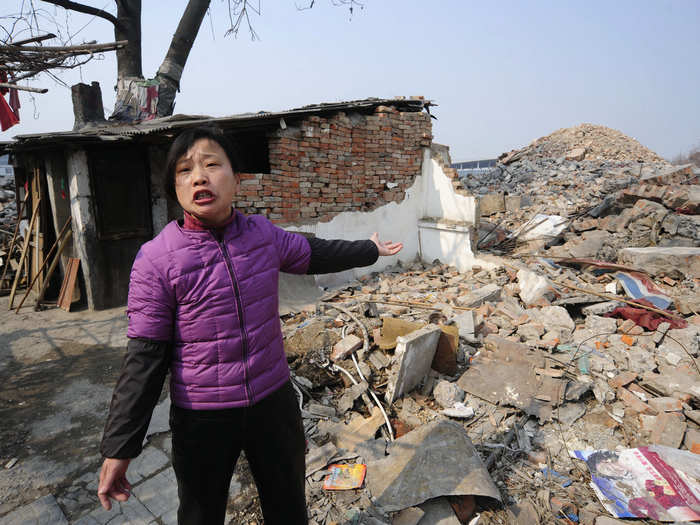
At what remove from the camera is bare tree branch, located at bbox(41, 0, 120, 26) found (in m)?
8.94

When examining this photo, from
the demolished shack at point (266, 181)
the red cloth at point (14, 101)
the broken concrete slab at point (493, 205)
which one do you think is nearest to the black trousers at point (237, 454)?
the demolished shack at point (266, 181)

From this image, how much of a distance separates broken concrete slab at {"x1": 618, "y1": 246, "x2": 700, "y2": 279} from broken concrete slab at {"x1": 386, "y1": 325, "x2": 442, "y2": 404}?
485 centimetres

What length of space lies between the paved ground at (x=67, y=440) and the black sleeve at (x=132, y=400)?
1.51 m

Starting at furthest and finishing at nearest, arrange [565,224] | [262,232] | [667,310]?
1. [565,224]
2. [667,310]
3. [262,232]

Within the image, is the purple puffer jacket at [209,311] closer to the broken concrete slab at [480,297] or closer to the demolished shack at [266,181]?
the demolished shack at [266,181]

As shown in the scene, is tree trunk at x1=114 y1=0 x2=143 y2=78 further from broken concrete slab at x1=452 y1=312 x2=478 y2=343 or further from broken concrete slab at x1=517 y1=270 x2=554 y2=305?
broken concrete slab at x1=517 y1=270 x2=554 y2=305

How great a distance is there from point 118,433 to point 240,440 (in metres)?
0.44

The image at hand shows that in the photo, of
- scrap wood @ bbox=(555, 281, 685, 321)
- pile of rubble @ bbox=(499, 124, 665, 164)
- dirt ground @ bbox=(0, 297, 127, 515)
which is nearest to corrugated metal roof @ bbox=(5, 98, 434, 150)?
dirt ground @ bbox=(0, 297, 127, 515)

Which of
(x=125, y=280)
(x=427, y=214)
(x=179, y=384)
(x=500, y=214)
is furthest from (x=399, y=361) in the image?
(x=500, y=214)

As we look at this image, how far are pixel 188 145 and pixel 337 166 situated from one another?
5.81 metres

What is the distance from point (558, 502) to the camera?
2572 mm

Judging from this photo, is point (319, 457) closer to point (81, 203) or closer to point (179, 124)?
point (179, 124)

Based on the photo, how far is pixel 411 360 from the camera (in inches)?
143

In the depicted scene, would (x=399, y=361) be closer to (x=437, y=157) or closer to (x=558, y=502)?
(x=558, y=502)
